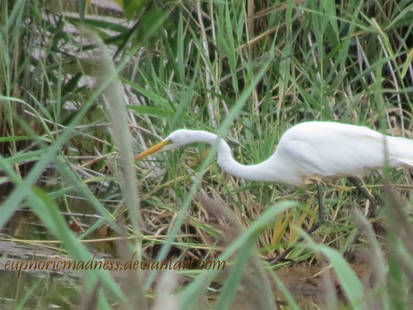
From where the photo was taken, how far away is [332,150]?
4.05m

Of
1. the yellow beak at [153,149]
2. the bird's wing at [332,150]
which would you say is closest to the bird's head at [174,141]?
the yellow beak at [153,149]

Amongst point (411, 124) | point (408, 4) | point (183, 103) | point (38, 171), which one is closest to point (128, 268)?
point (38, 171)

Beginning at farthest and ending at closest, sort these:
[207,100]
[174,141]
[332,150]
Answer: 1. [207,100]
2. [332,150]
3. [174,141]

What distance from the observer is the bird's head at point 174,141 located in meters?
3.83

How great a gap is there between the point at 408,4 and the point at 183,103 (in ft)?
5.28

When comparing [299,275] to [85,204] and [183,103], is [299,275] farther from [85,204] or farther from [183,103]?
[85,204]

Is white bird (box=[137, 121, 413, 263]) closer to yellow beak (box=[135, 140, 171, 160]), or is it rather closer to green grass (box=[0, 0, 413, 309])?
yellow beak (box=[135, 140, 171, 160])

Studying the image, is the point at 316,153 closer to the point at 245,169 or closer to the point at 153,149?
the point at 245,169

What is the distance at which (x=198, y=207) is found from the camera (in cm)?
411

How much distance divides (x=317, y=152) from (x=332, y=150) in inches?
2.5

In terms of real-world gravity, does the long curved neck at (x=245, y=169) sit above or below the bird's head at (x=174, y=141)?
below

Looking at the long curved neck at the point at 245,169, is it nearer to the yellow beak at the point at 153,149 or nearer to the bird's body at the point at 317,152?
the bird's body at the point at 317,152

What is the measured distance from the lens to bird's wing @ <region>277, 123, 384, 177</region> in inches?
154

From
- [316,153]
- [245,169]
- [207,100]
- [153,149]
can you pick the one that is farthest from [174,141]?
[316,153]
